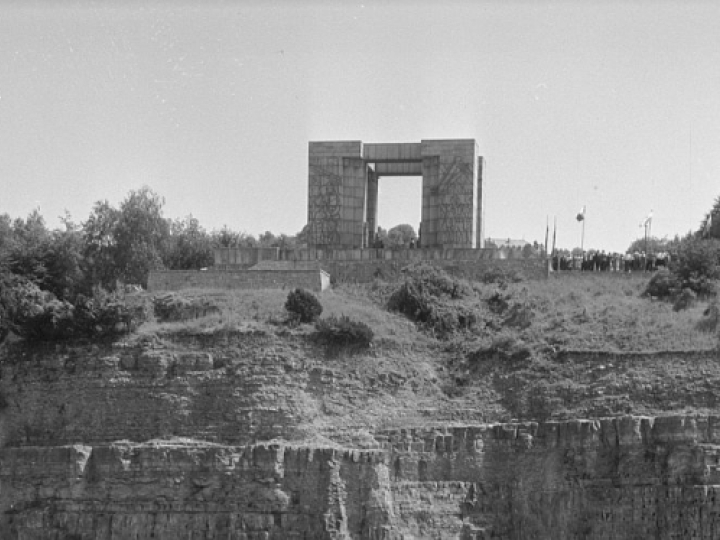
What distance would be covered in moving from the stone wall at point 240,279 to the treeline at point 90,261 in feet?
4.97

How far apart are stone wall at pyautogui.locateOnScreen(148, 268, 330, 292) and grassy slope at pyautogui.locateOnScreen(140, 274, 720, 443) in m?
1.18

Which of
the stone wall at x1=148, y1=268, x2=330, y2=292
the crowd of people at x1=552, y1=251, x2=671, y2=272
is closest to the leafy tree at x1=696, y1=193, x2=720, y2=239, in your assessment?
the crowd of people at x1=552, y1=251, x2=671, y2=272

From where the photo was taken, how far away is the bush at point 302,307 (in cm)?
5000

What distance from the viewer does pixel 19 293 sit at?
51.2 meters

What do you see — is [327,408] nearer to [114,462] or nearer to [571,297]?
[114,462]

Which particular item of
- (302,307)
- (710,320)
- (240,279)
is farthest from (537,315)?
(240,279)

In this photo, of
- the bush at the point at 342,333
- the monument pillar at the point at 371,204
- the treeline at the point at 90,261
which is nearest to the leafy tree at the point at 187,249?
the treeline at the point at 90,261

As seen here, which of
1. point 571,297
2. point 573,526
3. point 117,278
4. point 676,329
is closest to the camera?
point 573,526

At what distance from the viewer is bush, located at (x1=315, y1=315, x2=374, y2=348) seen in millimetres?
49094

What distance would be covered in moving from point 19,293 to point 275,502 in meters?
11.2

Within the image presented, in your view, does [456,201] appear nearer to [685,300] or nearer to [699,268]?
[699,268]

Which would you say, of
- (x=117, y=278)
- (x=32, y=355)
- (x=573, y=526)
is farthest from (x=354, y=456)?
(x=117, y=278)

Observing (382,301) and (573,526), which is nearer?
(573,526)

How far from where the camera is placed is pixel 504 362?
A: 4928cm
